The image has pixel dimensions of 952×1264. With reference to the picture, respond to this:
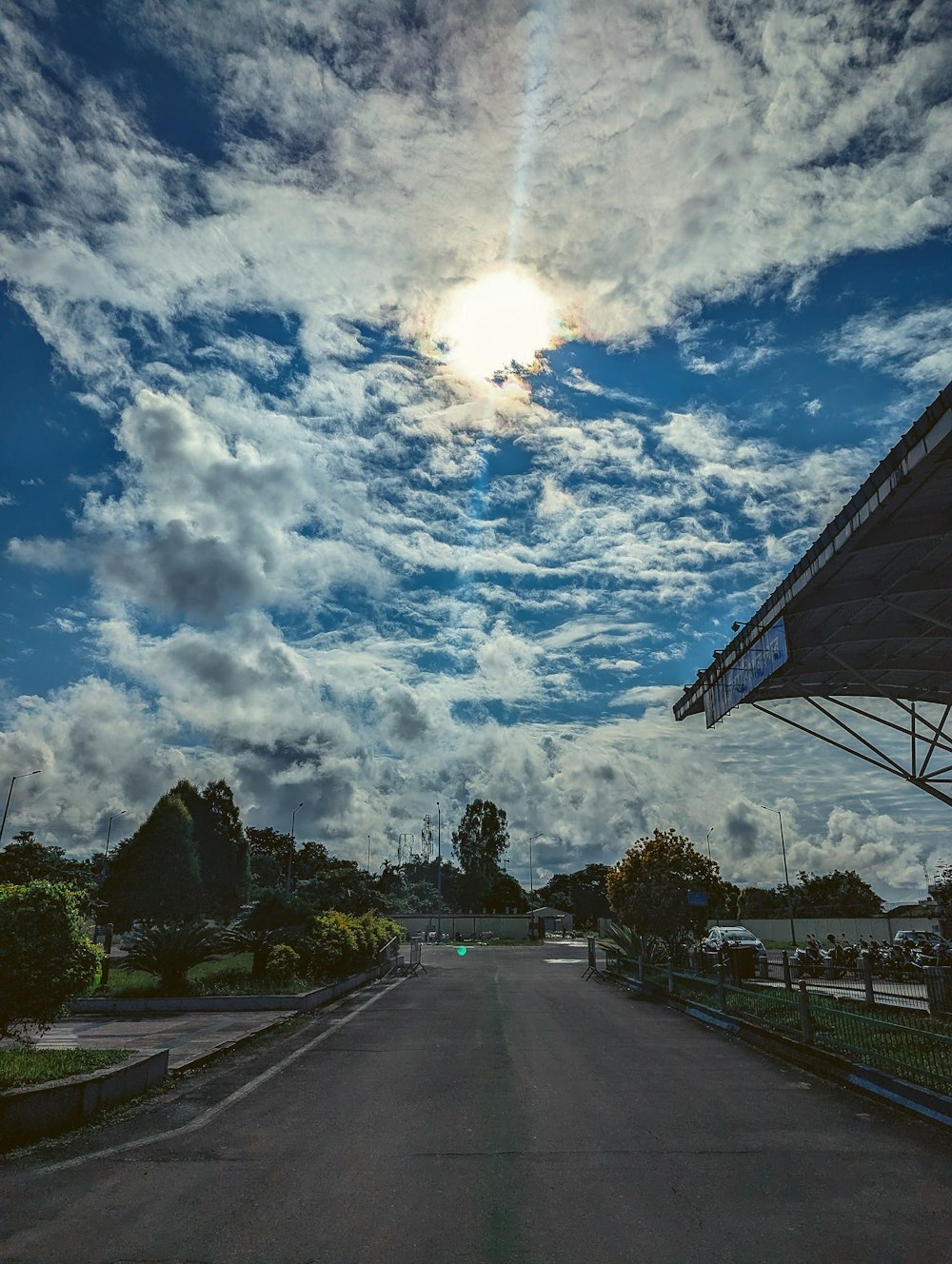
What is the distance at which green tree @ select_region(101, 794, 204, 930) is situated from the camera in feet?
158

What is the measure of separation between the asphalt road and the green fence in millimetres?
796

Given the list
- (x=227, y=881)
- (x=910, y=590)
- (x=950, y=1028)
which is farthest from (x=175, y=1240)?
(x=227, y=881)

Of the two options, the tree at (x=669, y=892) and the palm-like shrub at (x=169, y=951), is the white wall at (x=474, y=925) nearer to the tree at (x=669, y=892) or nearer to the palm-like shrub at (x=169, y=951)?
the tree at (x=669, y=892)

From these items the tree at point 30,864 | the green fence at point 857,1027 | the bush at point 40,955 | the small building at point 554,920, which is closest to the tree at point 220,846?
the tree at point 30,864

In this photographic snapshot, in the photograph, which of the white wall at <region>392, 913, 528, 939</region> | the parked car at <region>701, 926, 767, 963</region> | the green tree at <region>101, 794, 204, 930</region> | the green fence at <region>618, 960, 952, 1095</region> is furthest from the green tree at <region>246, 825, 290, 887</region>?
the green fence at <region>618, 960, 952, 1095</region>

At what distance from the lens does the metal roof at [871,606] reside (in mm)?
10836

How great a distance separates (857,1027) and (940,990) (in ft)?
8.85

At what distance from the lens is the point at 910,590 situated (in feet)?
47.6

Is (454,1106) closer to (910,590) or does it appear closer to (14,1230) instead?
(14,1230)

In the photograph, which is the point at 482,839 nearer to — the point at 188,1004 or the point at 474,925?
the point at 474,925

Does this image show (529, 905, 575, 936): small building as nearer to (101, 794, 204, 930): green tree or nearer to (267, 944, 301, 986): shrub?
(101, 794, 204, 930): green tree

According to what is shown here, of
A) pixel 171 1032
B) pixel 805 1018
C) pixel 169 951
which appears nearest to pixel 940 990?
pixel 805 1018

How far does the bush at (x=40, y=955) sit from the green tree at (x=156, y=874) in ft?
138

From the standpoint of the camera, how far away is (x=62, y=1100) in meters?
8.16
